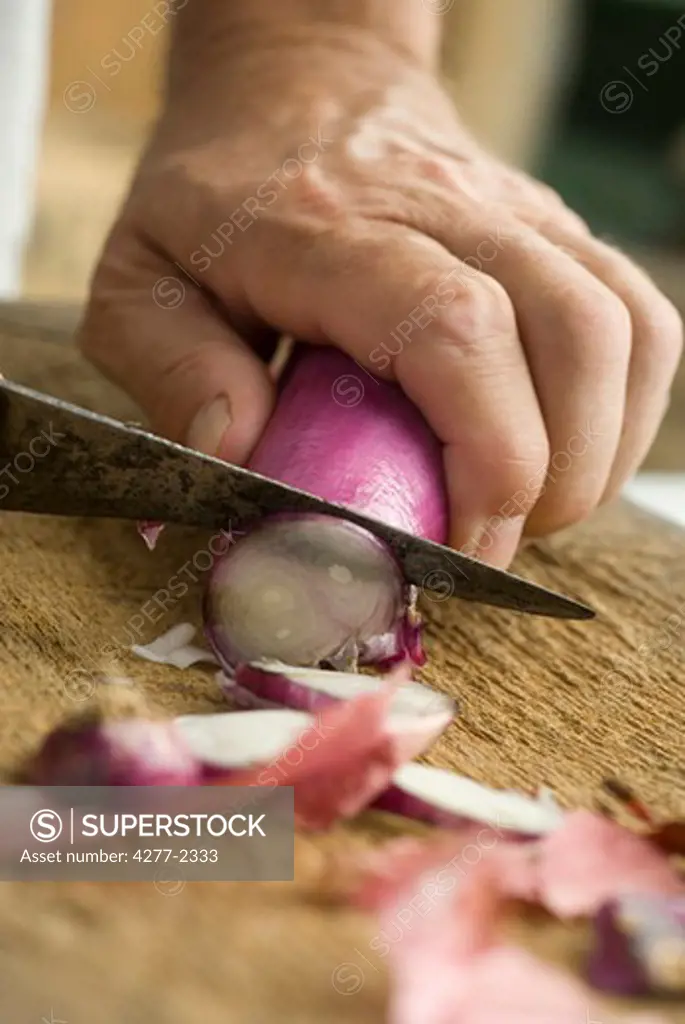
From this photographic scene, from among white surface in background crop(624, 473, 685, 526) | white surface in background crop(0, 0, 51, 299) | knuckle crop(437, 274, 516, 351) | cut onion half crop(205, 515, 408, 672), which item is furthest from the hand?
white surface in background crop(0, 0, 51, 299)

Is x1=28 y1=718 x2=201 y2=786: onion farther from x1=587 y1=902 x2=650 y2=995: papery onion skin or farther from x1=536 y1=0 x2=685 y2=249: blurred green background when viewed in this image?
x1=536 y1=0 x2=685 y2=249: blurred green background

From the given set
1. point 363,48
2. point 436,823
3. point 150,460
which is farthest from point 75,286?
point 436,823

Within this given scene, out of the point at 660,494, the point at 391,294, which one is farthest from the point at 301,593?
the point at 660,494

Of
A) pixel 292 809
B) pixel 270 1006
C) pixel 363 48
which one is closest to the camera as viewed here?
pixel 270 1006

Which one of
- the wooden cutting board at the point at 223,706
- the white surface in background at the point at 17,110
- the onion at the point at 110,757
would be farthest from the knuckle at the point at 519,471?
the white surface in background at the point at 17,110

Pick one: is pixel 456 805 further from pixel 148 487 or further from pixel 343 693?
pixel 148 487

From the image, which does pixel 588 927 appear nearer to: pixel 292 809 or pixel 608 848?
pixel 608 848
